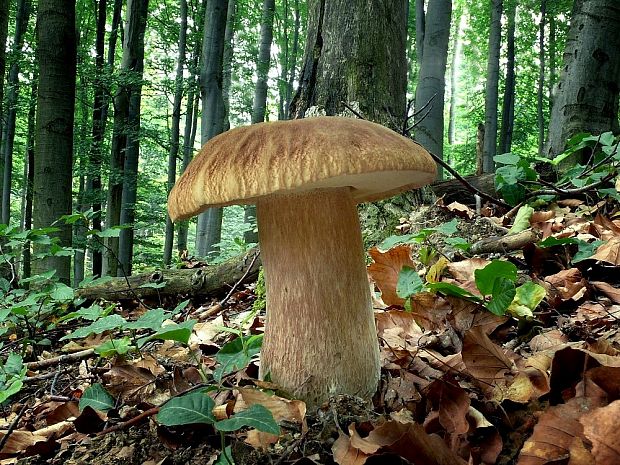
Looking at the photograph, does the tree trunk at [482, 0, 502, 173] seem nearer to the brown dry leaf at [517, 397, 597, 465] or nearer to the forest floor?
the forest floor

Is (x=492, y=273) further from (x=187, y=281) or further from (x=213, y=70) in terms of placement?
(x=213, y=70)

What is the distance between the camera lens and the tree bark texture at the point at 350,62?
126 inches

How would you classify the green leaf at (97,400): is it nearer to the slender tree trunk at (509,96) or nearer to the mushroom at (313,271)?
the mushroom at (313,271)

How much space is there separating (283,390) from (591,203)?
268 centimetres

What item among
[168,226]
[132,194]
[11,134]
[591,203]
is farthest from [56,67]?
[11,134]

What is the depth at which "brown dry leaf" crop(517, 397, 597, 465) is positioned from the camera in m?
0.97

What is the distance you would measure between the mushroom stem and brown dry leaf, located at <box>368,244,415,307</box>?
1.96 feet

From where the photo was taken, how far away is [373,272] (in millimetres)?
2037

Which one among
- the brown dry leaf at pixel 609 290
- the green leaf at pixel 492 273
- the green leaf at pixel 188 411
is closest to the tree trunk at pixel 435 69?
the brown dry leaf at pixel 609 290

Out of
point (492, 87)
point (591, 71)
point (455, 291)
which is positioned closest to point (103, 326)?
point (455, 291)

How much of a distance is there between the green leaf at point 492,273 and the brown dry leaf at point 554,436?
536mm

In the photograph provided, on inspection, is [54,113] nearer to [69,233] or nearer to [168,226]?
[69,233]

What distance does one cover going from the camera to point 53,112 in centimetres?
471

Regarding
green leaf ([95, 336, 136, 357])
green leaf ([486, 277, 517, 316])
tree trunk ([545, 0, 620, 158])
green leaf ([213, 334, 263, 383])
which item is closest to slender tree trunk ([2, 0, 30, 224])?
green leaf ([95, 336, 136, 357])
